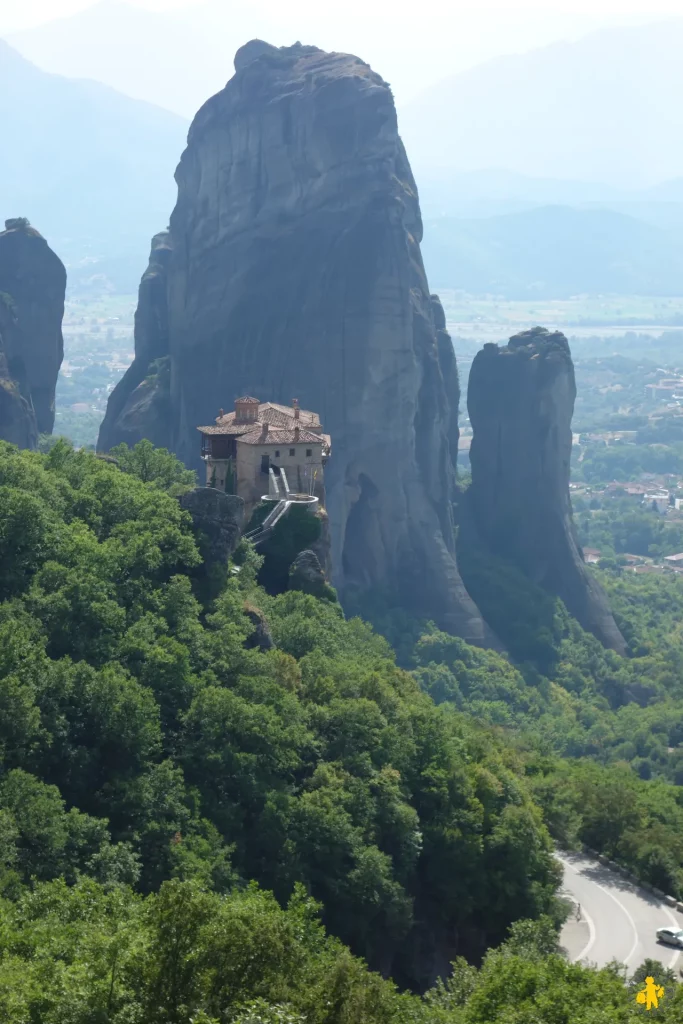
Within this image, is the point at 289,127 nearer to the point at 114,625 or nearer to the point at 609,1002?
the point at 114,625

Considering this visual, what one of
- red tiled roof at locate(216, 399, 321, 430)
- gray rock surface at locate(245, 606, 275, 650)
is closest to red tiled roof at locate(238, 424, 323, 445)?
red tiled roof at locate(216, 399, 321, 430)

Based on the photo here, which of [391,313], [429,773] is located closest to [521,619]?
[391,313]

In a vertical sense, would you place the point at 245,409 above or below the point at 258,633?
above

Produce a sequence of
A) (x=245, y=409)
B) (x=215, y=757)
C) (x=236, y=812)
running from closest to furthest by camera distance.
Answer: (x=236, y=812) < (x=215, y=757) < (x=245, y=409)

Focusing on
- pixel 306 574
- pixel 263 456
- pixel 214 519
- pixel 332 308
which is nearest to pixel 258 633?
pixel 214 519

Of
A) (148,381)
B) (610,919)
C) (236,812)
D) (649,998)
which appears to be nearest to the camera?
(649,998)

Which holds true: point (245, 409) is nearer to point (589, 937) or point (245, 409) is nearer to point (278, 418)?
point (278, 418)

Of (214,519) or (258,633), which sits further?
(214,519)
